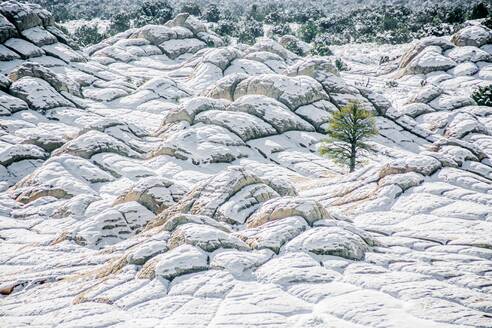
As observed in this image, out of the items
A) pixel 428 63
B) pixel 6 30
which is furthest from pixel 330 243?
pixel 6 30

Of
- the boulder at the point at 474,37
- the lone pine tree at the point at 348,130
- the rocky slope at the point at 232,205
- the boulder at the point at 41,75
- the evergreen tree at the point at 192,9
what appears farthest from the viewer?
the evergreen tree at the point at 192,9

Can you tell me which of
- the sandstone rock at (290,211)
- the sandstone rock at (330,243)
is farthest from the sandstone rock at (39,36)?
the sandstone rock at (330,243)

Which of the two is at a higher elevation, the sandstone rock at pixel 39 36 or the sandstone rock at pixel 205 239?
the sandstone rock at pixel 39 36

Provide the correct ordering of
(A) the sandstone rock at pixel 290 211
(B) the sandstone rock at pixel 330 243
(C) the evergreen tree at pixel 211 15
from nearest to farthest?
(B) the sandstone rock at pixel 330 243 → (A) the sandstone rock at pixel 290 211 → (C) the evergreen tree at pixel 211 15

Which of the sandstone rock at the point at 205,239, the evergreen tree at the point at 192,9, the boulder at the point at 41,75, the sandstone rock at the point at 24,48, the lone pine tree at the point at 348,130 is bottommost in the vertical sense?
the lone pine tree at the point at 348,130

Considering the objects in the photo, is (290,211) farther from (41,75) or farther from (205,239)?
(41,75)

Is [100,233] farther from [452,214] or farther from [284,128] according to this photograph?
[284,128]

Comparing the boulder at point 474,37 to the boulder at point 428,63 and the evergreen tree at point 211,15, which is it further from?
the evergreen tree at point 211,15

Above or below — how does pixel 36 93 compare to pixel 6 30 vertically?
below

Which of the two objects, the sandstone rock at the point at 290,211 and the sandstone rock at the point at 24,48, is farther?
the sandstone rock at the point at 24,48
